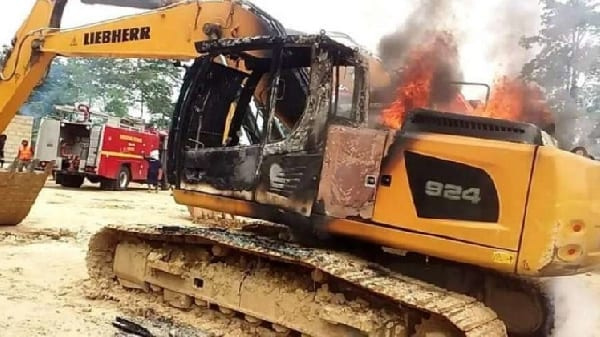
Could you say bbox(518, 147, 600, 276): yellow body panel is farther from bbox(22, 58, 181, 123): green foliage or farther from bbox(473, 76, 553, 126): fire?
bbox(22, 58, 181, 123): green foliage

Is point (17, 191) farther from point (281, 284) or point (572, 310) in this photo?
point (572, 310)

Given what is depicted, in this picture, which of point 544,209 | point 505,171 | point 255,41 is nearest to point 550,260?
point 544,209

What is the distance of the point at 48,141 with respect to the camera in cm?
2214

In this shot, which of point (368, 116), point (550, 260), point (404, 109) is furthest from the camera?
point (404, 109)

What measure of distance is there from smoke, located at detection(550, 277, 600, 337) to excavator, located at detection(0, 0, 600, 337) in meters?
0.19

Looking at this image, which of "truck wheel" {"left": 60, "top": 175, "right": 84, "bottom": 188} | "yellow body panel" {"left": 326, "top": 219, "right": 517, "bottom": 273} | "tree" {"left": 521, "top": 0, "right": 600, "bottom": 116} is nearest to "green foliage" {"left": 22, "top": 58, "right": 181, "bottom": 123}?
"truck wheel" {"left": 60, "top": 175, "right": 84, "bottom": 188}

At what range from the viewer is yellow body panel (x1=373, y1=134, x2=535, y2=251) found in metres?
4.53

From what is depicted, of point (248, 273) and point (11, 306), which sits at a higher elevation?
point (248, 273)

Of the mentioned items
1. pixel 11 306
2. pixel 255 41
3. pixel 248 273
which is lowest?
pixel 11 306

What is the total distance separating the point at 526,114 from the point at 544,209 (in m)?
2.17

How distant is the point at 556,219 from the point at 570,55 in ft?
37.2

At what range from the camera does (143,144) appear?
24.0 meters

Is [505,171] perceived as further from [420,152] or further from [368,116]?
[368,116]

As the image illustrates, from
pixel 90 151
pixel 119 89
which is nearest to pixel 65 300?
pixel 90 151
